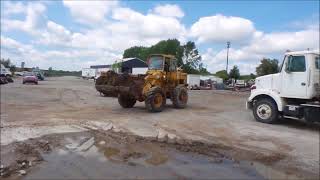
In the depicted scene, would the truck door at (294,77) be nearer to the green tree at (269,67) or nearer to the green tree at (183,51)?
the green tree at (269,67)

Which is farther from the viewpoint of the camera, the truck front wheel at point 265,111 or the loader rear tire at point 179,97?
the loader rear tire at point 179,97

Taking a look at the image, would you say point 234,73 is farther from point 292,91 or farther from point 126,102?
point 292,91

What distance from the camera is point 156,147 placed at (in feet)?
36.0

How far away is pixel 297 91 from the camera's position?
14938 millimetres

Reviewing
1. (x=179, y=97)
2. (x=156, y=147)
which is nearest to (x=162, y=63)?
(x=179, y=97)

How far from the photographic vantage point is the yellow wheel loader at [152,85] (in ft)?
61.2

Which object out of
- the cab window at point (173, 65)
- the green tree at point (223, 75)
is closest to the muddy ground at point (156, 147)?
the cab window at point (173, 65)

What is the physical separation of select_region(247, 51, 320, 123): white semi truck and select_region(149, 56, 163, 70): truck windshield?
19.7ft

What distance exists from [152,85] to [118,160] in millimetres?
Result: 10373

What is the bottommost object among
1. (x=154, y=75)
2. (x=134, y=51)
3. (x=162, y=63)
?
(x=154, y=75)

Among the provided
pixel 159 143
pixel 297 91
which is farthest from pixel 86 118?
pixel 297 91

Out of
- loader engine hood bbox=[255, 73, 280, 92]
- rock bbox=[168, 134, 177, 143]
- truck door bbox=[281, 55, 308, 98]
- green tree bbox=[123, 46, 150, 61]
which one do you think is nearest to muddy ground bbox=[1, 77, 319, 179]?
rock bbox=[168, 134, 177, 143]

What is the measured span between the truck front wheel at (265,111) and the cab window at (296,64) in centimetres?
148

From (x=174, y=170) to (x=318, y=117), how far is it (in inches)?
284
